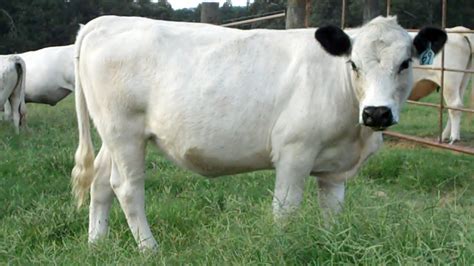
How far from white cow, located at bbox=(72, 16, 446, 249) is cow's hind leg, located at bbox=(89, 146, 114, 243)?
2 cm

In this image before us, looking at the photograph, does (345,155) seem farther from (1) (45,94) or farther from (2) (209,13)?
(1) (45,94)

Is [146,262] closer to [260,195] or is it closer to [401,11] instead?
[260,195]

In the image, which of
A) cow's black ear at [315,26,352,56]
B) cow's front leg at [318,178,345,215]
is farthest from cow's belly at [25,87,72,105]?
cow's black ear at [315,26,352,56]

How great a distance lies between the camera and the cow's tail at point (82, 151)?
18.5 feet

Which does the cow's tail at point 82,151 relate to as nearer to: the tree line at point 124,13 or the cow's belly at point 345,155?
the cow's belly at point 345,155

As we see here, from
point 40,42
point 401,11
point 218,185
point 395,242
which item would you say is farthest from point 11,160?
point 40,42

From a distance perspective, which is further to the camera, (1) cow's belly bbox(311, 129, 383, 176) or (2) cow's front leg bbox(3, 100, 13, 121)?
(2) cow's front leg bbox(3, 100, 13, 121)

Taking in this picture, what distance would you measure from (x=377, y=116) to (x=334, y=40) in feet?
2.16

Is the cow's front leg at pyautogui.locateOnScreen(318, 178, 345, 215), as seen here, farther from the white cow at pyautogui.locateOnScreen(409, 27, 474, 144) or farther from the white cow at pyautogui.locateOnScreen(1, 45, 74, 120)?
the white cow at pyautogui.locateOnScreen(1, 45, 74, 120)

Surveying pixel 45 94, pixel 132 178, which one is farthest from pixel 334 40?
pixel 45 94

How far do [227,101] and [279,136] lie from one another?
0.41 m

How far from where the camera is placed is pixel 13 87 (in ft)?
41.8

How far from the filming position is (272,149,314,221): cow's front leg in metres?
4.84

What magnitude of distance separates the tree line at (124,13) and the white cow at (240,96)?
20.2 m
